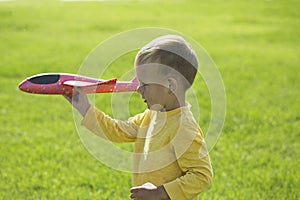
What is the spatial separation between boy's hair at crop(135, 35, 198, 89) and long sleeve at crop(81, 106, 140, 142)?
44cm

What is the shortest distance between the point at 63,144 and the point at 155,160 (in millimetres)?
2788

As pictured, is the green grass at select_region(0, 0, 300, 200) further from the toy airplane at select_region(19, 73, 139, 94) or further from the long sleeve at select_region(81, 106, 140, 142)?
the toy airplane at select_region(19, 73, 139, 94)

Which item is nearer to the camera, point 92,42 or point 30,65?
point 30,65

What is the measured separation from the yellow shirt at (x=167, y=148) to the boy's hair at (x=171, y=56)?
0.20m

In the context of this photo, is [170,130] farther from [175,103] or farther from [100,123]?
[100,123]

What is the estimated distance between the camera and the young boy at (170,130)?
1994 mm

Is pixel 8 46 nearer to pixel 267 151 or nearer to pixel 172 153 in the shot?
pixel 267 151

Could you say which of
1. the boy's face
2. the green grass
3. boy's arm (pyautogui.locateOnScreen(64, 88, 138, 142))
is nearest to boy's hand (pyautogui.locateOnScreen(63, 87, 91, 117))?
boy's arm (pyautogui.locateOnScreen(64, 88, 138, 142))

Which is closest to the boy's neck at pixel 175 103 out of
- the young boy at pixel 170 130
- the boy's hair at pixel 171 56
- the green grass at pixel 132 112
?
the young boy at pixel 170 130

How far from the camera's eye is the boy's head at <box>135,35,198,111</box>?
6.50 ft

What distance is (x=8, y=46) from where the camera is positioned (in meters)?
10.6

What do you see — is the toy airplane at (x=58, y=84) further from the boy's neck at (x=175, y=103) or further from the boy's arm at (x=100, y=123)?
the boy's neck at (x=175, y=103)

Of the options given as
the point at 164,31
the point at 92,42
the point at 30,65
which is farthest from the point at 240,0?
the point at 164,31

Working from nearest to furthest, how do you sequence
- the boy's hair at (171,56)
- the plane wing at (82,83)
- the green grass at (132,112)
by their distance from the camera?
the boy's hair at (171,56)
the plane wing at (82,83)
the green grass at (132,112)
